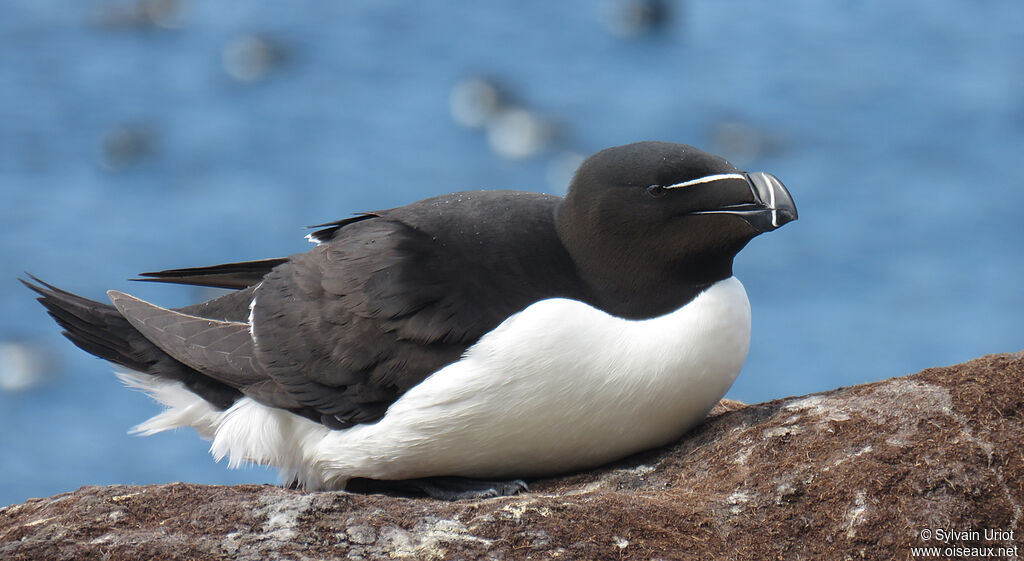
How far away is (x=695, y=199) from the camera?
355cm

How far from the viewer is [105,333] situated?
4.32 m

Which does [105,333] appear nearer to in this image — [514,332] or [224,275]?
[224,275]

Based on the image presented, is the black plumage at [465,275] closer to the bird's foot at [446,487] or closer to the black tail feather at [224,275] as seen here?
the bird's foot at [446,487]

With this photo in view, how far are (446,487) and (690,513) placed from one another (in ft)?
3.11

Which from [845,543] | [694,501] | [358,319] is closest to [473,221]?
[358,319]

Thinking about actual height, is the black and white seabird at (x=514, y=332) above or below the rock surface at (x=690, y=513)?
above

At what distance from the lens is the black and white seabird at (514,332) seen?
352 centimetres

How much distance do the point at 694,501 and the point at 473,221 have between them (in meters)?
1.19

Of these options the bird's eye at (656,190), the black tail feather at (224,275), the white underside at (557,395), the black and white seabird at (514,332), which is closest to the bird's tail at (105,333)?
→ the black tail feather at (224,275)

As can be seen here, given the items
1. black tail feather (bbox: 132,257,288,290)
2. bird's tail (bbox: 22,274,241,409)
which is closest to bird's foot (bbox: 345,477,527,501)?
bird's tail (bbox: 22,274,241,409)

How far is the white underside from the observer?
3492 millimetres

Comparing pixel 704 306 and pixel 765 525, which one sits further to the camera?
pixel 704 306

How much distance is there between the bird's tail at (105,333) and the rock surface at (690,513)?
2.78 feet

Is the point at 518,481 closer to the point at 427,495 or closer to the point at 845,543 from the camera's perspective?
the point at 427,495
